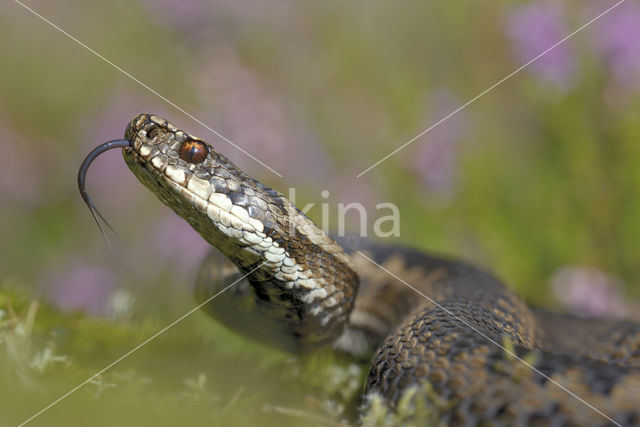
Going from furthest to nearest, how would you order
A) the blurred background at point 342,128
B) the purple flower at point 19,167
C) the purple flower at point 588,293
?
1. the purple flower at point 19,167
2. the blurred background at point 342,128
3. the purple flower at point 588,293

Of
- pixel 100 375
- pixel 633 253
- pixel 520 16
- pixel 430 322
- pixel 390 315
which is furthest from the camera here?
pixel 520 16

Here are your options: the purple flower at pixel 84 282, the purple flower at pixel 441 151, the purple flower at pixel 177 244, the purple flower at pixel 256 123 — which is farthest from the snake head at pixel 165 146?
the purple flower at pixel 84 282

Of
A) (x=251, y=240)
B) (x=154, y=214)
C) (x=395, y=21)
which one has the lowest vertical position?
(x=154, y=214)

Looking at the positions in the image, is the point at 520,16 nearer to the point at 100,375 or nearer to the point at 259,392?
the point at 259,392

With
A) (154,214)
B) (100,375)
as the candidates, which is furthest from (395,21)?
(100,375)

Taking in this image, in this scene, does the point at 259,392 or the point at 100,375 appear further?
the point at 259,392

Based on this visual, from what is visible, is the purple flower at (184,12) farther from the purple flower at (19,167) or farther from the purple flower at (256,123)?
the purple flower at (19,167)
